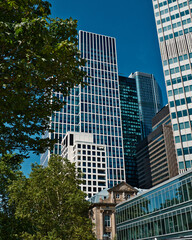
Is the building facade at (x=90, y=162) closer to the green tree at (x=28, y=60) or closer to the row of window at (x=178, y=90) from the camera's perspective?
the row of window at (x=178, y=90)

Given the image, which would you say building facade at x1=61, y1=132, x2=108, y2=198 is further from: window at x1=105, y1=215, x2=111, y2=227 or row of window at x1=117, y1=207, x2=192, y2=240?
row of window at x1=117, y1=207, x2=192, y2=240

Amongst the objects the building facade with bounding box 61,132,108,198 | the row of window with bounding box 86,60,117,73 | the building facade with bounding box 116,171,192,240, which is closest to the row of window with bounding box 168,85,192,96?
the building facade with bounding box 116,171,192,240

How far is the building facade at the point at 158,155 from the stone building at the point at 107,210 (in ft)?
142

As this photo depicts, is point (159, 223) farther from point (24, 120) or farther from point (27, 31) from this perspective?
point (27, 31)

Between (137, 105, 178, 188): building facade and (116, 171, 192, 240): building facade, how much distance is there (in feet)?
204

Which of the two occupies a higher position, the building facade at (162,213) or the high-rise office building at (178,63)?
the high-rise office building at (178,63)

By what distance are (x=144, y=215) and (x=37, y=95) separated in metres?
38.9

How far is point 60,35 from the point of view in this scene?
42.3ft

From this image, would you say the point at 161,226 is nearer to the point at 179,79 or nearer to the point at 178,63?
the point at 179,79

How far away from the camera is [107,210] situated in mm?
70250

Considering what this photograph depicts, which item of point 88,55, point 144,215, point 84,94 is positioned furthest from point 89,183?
point 88,55

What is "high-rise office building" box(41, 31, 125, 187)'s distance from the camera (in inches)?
5615

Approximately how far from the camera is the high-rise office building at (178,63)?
6519 centimetres

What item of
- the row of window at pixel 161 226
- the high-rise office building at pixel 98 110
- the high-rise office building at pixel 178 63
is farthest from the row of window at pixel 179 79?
the high-rise office building at pixel 98 110
